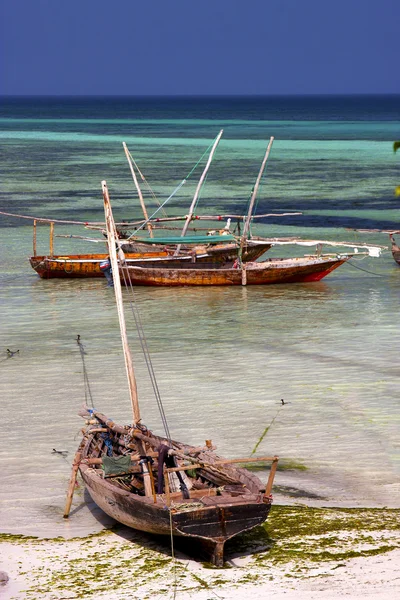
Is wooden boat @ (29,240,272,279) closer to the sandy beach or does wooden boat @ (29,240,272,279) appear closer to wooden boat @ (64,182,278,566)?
wooden boat @ (64,182,278,566)

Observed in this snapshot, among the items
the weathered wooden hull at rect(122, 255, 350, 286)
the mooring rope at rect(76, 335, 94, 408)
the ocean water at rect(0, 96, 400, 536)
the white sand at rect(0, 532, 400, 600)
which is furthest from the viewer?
the weathered wooden hull at rect(122, 255, 350, 286)

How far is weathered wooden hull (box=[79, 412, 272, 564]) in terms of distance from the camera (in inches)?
426

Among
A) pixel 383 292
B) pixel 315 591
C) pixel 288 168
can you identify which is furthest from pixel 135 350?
pixel 288 168

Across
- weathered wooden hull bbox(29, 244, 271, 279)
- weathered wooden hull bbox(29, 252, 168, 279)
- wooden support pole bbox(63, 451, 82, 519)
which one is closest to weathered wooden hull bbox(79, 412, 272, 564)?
wooden support pole bbox(63, 451, 82, 519)

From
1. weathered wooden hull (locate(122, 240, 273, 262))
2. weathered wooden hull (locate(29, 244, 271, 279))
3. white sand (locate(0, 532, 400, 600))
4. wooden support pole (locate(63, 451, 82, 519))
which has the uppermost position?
weathered wooden hull (locate(122, 240, 273, 262))

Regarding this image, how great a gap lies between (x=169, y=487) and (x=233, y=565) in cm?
107

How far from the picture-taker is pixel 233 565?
444 inches

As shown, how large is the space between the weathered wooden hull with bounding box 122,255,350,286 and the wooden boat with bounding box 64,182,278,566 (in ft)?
50.0

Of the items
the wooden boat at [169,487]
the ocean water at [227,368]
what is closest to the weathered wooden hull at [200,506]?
the wooden boat at [169,487]

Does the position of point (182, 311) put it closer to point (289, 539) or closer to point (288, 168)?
point (289, 539)

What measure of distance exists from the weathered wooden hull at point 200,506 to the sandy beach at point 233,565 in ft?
1.17

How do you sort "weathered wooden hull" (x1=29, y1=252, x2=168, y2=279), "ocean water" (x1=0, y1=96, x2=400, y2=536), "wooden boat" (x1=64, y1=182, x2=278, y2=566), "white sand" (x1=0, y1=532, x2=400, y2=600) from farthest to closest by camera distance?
"weathered wooden hull" (x1=29, y1=252, x2=168, y2=279) → "ocean water" (x1=0, y1=96, x2=400, y2=536) → "wooden boat" (x1=64, y1=182, x2=278, y2=566) → "white sand" (x1=0, y1=532, x2=400, y2=600)

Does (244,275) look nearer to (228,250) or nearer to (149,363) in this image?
(228,250)

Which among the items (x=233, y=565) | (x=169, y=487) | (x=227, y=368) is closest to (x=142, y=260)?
(x=227, y=368)
